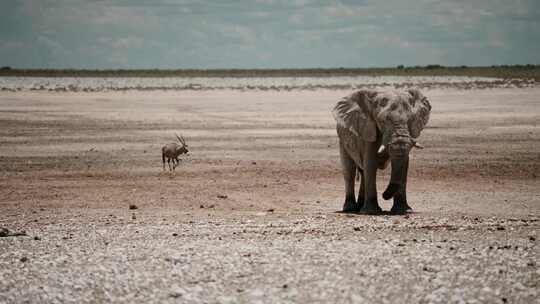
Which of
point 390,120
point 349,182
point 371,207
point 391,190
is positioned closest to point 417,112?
point 390,120

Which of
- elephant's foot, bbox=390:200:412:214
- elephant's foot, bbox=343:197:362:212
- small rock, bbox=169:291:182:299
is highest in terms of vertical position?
small rock, bbox=169:291:182:299

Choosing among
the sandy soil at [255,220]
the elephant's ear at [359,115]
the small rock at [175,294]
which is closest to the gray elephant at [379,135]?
the elephant's ear at [359,115]

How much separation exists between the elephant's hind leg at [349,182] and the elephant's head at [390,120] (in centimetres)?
94

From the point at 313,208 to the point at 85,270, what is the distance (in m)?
7.01

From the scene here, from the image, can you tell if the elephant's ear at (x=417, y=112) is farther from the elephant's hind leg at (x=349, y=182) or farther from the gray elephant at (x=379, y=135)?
the elephant's hind leg at (x=349, y=182)

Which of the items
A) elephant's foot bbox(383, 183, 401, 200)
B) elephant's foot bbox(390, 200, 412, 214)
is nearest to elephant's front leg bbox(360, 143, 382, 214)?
elephant's foot bbox(390, 200, 412, 214)

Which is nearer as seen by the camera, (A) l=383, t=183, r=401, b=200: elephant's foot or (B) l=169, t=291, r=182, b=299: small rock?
(B) l=169, t=291, r=182, b=299: small rock

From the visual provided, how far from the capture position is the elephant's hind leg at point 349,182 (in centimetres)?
1605

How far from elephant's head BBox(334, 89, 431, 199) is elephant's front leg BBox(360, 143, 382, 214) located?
16 cm

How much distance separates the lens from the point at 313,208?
16312 millimetres

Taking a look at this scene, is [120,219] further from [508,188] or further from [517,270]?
[508,188]

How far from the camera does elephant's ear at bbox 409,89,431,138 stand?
48.8 ft

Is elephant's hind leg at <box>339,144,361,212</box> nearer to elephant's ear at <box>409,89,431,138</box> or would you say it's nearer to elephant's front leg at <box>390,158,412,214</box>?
elephant's front leg at <box>390,158,412,214</box>

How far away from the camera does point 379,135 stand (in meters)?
15.2
